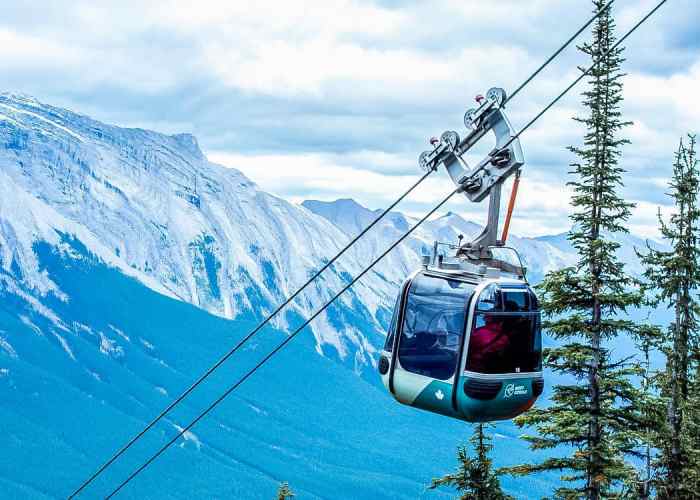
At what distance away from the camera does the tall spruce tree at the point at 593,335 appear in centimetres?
2802

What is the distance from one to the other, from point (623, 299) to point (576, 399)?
3.50 metres

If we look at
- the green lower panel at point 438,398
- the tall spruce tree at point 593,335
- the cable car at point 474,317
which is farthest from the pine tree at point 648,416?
the green lower panel at point 438,398

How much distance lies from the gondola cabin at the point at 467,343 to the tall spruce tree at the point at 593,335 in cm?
1180

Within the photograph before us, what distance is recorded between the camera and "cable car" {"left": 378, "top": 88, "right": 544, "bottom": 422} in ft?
49.7

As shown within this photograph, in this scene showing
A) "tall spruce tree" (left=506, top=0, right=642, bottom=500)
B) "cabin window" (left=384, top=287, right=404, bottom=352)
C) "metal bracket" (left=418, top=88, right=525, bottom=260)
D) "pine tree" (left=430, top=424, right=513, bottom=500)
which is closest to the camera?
"metal bracket" (left=418, top=88, right=525, bottom=260)

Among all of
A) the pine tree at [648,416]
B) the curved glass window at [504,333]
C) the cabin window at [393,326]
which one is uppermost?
the pine tree at [648,416]

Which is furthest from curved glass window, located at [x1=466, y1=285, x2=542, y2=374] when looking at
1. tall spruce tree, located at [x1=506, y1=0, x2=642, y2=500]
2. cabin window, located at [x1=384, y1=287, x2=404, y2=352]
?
tall spruce tree, located at [x1=506, y1=0, x2=642, y2=500]

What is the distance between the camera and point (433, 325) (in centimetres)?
1605

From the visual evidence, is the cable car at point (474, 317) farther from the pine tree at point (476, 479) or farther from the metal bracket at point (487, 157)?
the pine tree at point (476, 479)

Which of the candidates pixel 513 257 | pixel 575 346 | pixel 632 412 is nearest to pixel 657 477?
pixel 632 412

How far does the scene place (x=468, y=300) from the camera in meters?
15.4

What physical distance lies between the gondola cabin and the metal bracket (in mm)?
934

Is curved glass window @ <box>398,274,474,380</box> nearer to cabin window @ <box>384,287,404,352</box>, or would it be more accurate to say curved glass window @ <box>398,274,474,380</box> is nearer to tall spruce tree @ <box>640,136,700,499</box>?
cabin window @ <box>384,287,404,352</box>

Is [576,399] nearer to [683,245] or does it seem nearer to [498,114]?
[683,245]
